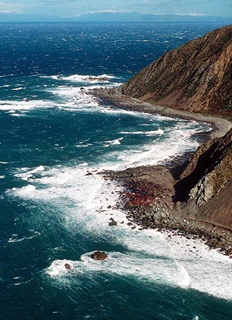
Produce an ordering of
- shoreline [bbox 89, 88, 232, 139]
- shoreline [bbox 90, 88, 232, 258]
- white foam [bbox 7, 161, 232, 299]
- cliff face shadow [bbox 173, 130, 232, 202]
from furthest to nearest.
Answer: shoreline [bbox 89, 88, 232, 139]
cliff face shadow [bbox 173, 130, 232, 202]
shoreline [bbox 90, 88, 232, 258]
white foam [bbox 7, 161, 232, 299]

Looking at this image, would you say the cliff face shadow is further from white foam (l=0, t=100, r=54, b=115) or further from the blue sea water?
white foam (l=0, t=100, r=54, b=115)

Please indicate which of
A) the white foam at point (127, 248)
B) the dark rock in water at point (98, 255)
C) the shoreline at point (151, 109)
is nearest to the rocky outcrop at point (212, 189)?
the white foam at point (127, 248)

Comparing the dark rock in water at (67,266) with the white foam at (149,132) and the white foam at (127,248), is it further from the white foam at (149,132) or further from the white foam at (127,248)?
the white foam at (149,132)

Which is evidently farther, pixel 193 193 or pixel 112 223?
pixel 193 193

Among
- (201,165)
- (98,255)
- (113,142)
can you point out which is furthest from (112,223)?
(113,142)

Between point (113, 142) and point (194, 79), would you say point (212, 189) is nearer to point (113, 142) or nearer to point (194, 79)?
point (113, 142)

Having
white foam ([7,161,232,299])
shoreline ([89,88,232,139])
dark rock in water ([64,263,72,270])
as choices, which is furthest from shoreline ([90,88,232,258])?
shoreline ([89,88,232,139])
